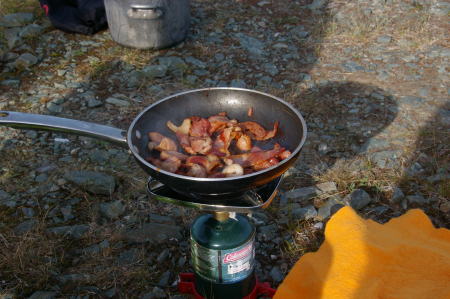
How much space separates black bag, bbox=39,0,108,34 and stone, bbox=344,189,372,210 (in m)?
3.66

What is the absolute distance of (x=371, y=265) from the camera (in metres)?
2.45

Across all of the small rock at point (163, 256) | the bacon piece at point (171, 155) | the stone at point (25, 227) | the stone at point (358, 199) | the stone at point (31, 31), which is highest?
the bacon piece at point (171, 155)

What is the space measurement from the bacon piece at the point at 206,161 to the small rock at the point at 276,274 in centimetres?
100

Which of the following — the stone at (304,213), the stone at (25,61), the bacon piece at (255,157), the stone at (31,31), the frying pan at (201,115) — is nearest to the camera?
the frying pan at (201,115)

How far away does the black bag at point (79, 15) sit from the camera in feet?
17.6

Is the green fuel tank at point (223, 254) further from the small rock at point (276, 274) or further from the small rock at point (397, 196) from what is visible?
the small rock at point (397, 196)

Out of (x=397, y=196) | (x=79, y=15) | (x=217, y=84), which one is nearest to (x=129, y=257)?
(x=397, y=196)

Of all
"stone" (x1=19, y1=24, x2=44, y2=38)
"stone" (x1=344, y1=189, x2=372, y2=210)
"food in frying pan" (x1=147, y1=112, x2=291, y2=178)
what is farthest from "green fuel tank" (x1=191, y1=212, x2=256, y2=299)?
"stone" (x1=19, y1=24, x2=44, y2=38)

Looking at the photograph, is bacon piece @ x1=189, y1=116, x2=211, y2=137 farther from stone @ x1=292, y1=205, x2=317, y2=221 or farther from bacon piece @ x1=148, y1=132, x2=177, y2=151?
stone @ x1=292, y1=205, x2=317, y2=221

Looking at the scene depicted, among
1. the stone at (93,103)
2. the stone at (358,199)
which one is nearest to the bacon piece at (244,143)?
the stone at (358,199)

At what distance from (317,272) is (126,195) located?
150 cm

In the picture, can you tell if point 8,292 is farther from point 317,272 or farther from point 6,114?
point 317,272

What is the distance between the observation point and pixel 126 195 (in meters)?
3.33

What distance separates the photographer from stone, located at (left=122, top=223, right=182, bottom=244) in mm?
2986
